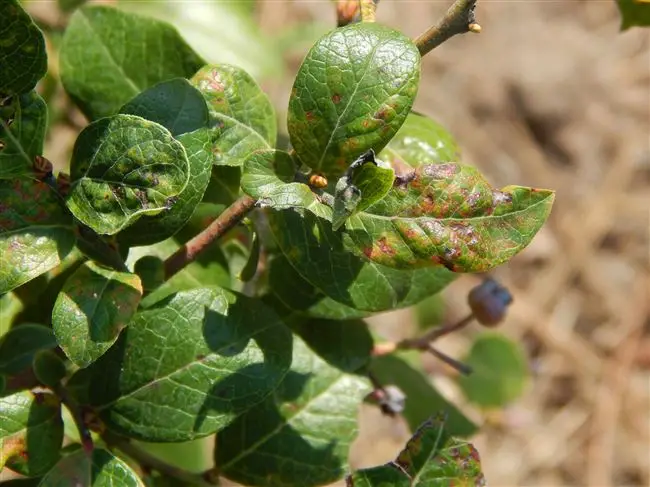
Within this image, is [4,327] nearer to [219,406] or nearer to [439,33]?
[219,406]

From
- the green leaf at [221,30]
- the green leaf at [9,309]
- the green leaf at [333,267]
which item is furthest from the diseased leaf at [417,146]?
the green leaf at [221,30]

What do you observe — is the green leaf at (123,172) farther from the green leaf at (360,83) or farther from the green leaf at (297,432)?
the green leaf at (297,432)

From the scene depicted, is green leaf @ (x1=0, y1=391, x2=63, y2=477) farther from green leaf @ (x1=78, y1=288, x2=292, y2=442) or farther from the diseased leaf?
the diseased leaf

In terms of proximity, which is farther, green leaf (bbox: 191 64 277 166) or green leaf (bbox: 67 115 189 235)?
green leaf (bbox: 191 64 277 166)

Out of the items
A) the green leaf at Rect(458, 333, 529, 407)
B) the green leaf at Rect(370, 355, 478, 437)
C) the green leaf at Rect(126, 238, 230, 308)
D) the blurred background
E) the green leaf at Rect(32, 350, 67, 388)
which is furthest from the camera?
the blurred background

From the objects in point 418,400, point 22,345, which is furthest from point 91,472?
point 418,400

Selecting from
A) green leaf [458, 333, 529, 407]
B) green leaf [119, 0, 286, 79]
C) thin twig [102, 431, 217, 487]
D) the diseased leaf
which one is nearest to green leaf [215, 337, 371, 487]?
thin twig [102, 431, 217, 487]
